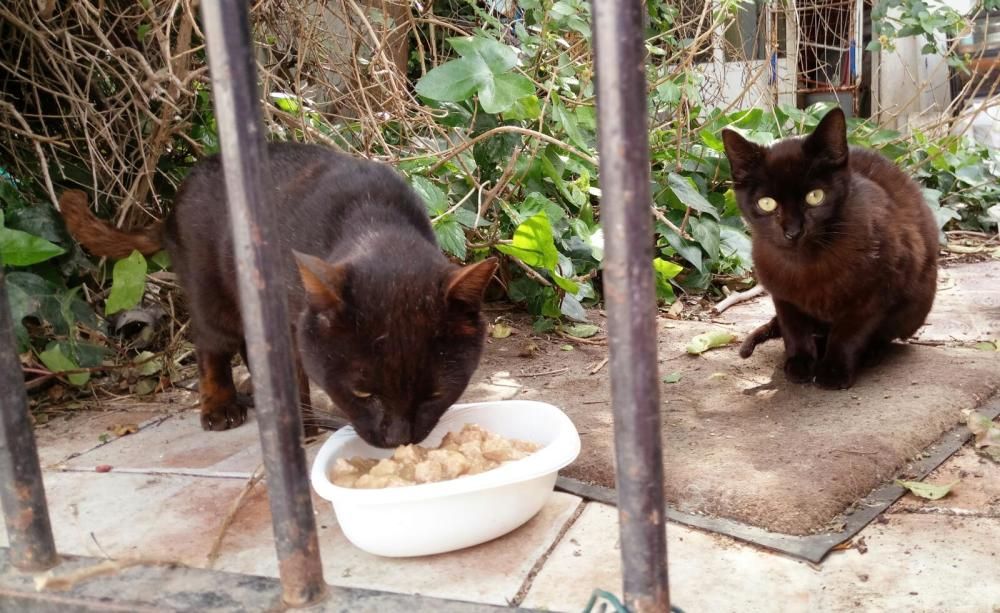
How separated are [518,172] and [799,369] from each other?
1390 millimetres

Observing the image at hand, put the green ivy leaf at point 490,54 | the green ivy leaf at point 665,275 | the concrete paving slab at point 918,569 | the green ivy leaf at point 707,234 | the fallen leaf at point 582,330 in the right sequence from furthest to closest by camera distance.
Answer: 1. the green ivy leaf at point 707,234
2. the green ivy leaf at point 665,275
3. the fallen leaf at point 582,330
4. the green ivy leaf at point 490,54
5. the concrete paving slab at point 918,569

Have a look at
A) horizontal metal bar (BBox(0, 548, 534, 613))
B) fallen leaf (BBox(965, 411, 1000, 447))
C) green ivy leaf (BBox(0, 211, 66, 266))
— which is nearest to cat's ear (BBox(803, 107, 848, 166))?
fallen leaf (BBox(965, 411, 1000, 447))

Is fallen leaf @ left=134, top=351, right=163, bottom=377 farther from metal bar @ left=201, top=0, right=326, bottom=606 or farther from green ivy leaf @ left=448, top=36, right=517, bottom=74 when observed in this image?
metal bar @ left=201, top=0, right=326, bottom=606

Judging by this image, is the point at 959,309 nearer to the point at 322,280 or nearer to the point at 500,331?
the point at 500,331

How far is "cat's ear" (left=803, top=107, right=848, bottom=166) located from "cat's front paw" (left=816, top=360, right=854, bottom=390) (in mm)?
605

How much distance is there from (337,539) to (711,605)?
2.46 feet

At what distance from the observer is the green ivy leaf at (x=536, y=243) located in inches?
117

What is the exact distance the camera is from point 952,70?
6.08m

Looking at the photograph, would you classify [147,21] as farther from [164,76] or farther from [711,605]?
[711,605]

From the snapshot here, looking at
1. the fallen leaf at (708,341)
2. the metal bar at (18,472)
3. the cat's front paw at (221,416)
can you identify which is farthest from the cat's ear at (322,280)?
the fallen leaf at (708,341)

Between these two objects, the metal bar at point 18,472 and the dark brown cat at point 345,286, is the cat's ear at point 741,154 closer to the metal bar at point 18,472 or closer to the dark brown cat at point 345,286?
the dark brown cat at point 345,286

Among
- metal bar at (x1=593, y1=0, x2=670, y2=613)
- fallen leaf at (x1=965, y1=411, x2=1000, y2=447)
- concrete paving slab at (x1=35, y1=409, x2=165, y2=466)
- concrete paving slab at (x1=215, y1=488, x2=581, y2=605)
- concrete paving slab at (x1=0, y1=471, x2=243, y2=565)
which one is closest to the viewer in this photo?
metal bar at (x1=593, y1=0, x2=670, y2=613)

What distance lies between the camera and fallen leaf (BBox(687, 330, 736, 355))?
3.02m

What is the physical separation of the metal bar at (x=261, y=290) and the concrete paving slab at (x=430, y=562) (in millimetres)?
542
